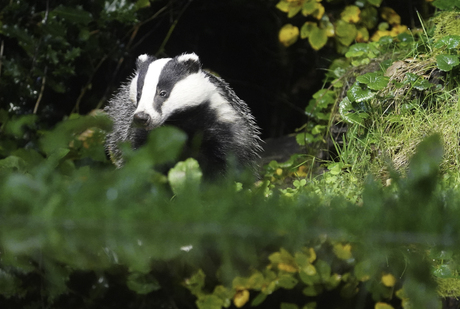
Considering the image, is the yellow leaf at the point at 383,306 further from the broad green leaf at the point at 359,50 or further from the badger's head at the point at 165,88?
the broad green leaf at the point at 359,50

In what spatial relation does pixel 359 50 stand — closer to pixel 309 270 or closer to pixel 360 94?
pixel 360 94

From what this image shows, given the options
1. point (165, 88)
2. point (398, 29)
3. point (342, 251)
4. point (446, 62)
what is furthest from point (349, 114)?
point (342, 251)

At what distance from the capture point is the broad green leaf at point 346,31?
3783mm

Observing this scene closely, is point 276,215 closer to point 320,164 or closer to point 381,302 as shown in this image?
point 381,302

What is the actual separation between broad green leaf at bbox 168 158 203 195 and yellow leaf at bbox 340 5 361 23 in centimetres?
264

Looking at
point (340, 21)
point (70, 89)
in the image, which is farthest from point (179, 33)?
point (340, 21)

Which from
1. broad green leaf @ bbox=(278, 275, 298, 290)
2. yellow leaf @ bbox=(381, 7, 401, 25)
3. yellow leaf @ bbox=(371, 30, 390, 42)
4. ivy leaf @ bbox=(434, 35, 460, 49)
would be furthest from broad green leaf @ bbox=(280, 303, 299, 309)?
yellow leaf @ bbox=(381, 7, 401, 25)

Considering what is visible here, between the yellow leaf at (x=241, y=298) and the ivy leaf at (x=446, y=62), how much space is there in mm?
1775

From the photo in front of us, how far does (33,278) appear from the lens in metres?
1.09

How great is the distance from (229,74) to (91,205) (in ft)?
12.9

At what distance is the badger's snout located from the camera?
238 centimetres

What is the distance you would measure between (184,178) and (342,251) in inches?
18.2

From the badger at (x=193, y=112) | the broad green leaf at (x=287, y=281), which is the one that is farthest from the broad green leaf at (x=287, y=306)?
the badger at (x=193, y=112)

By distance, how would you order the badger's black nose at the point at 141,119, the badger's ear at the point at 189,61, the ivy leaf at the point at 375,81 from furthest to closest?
the badger's ear at the point at 189,61
the ivy leaf at the point at 375,81
the badger's black nose at the point at 141,119
